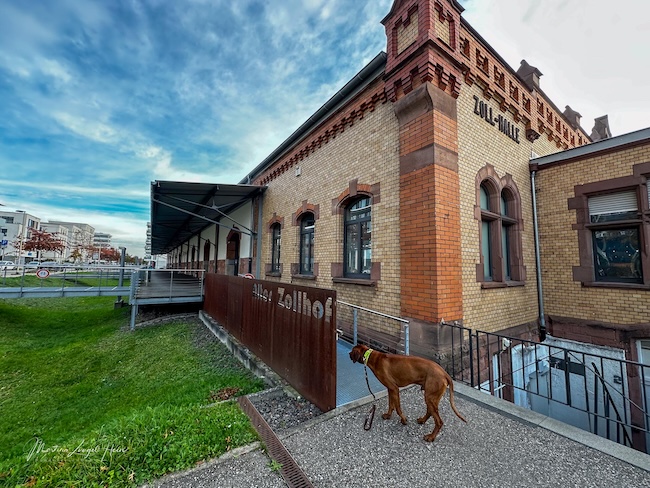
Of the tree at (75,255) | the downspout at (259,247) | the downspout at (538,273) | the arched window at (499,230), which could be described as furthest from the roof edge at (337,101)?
the tree at (75,255)

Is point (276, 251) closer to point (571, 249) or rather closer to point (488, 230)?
point (488, 230)

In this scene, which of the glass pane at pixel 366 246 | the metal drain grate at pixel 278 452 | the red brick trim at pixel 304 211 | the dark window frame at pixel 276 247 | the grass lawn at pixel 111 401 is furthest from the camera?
the dark window frame at pixel 276 247

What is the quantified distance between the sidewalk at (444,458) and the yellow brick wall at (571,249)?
187 inches

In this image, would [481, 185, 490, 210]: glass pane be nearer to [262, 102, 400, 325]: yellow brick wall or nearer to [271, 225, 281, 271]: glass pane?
[262, 102, 400, 325]: yellow brick wall

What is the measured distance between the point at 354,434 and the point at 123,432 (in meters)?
2.40

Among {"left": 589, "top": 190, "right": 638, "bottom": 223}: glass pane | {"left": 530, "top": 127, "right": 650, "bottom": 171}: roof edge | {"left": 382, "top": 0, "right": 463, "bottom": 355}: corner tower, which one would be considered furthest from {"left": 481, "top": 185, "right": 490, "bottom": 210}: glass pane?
{"left": 589, "top": 190, "right": 638, "bottom": 223}: glass pane

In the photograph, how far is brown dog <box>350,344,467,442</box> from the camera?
287cm

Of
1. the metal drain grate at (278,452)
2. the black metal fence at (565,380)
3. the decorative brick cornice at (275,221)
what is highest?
the decorative brick cornice at (275,221)

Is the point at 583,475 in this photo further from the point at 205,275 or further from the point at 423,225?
the point at 205,275

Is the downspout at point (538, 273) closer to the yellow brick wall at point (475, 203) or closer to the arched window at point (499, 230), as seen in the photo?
the yellow brick wall at point (475, 203)

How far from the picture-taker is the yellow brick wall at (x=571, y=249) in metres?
6.11

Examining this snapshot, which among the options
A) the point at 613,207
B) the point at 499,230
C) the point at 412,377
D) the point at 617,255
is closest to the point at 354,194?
the point at 499,230

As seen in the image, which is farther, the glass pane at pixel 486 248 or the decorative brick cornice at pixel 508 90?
the glass pane at pixel 486 248

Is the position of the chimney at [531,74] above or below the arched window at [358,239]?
above
